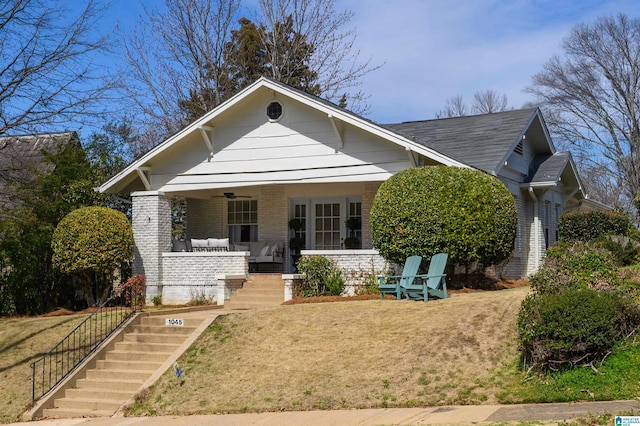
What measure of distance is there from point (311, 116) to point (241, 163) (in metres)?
2.41

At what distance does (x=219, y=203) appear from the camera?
937 inches

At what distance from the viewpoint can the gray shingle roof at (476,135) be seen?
1919 centimetres

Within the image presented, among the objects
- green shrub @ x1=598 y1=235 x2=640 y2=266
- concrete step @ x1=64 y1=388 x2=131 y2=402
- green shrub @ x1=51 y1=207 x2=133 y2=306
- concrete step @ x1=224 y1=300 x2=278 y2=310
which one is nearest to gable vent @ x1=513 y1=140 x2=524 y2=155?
green shrub @ x1=598 y1=235 x2=640 y2=266

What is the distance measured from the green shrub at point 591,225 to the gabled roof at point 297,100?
7138 mm

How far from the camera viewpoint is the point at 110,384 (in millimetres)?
13062

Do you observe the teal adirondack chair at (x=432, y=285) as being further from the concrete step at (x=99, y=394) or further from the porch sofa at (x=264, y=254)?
the porch sofa at (x=264, y=254)

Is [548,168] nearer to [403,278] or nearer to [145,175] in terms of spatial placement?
[403,278]

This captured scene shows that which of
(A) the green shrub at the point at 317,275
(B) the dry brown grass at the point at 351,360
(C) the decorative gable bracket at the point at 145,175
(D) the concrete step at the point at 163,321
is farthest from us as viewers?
(C) the decorative gable bracket at the point at 145,175

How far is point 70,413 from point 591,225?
53.6 feet

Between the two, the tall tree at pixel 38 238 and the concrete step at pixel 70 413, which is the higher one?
the tall tree at pixel 38 238

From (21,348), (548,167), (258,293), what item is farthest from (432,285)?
(548,167)

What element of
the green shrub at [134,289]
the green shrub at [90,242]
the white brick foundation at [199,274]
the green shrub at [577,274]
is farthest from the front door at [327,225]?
the green shrub at [577,274]

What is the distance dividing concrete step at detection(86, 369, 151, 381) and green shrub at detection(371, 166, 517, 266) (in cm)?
635

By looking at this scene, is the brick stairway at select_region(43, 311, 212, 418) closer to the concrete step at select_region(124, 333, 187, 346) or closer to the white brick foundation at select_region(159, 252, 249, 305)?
the concrete step at select_region(124, 333, 187, 346)
